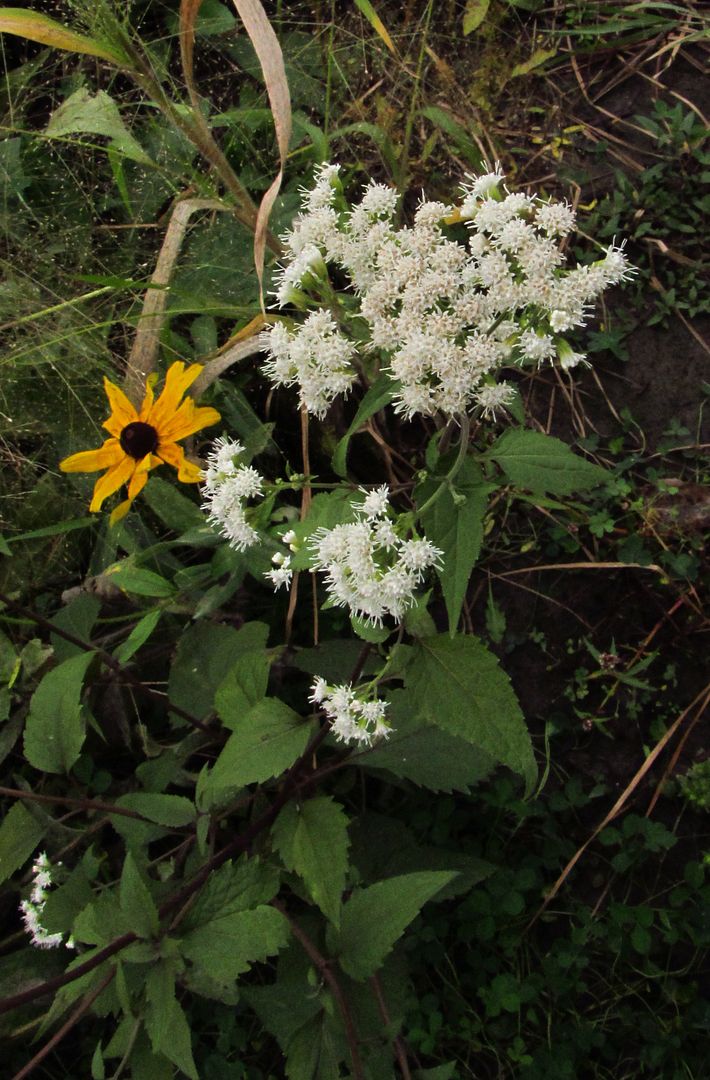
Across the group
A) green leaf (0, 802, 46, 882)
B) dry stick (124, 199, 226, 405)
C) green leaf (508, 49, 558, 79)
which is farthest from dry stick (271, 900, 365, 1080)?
green leaf (508, 49, 558, 79)

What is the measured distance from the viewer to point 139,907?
1.56 meters

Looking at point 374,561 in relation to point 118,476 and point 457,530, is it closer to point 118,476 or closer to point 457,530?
point 457,530

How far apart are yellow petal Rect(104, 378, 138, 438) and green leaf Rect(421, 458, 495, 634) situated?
905 mm

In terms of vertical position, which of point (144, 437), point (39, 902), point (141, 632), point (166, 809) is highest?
point (144, 437)

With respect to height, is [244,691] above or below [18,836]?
above

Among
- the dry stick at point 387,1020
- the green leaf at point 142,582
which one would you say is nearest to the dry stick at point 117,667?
the green leaf at point 142,582

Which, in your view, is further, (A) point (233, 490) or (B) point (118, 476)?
(B) point (118, 476)

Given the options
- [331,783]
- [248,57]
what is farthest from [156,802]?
[248,57]

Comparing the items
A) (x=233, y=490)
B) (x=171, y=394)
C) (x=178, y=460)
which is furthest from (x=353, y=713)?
(x=171, y=394)

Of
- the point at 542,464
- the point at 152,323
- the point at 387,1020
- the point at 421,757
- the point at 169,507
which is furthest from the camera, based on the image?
the point at 152,323

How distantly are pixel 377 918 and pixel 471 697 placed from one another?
46cm

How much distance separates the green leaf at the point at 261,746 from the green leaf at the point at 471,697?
0.25 meters

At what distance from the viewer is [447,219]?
5.08 feet

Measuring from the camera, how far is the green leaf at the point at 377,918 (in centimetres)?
157
